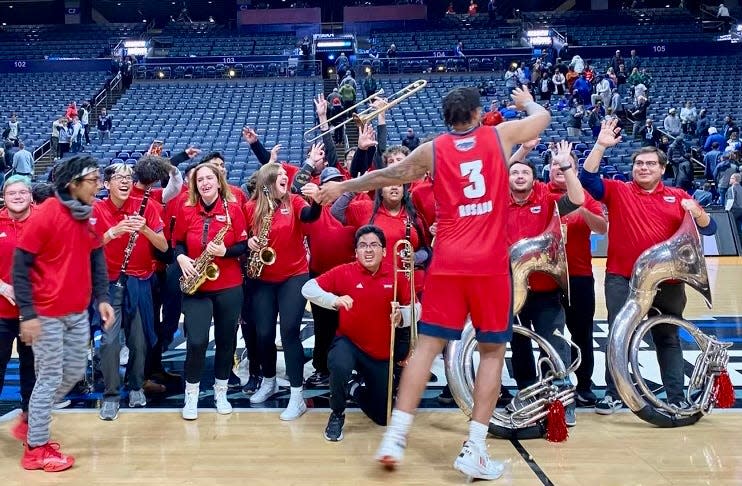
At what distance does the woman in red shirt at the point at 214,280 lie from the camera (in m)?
4.44

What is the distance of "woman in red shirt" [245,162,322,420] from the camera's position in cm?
458

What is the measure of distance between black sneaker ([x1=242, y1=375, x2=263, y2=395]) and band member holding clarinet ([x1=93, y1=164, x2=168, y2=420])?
2.28ft

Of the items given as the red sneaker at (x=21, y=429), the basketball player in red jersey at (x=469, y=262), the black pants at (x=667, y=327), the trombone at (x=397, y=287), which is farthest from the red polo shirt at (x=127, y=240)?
the black pants at (x=667, y=327)

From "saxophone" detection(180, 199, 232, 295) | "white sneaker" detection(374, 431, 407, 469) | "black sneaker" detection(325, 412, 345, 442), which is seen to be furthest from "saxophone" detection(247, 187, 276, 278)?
"white sneaker" detection(374, 431, 407, 469)

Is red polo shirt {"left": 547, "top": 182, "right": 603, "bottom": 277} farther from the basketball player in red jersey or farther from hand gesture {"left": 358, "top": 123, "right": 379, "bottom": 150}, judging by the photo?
the basketball player in red jersey

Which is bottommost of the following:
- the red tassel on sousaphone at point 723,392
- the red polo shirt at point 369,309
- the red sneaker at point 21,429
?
the red sneaker at point 21,429

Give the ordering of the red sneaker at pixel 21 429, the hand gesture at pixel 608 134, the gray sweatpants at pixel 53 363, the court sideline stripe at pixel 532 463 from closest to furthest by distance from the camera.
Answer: the court sideline stripe at pixel 532 463
the gray sweatpants at pixel 53 363
the red sneaker at pixel 21 429
the hand gesture at pixel 608 134

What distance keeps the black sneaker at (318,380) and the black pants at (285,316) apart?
0.61 meters

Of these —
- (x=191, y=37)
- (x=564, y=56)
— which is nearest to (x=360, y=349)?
(x=564, y=56)

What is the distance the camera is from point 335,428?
411 cm

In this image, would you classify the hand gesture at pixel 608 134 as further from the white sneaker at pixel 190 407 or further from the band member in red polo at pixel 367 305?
the white sneaker at pixel 190 407

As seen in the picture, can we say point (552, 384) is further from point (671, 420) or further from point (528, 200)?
point (528, 200)

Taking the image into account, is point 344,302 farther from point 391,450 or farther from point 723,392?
point 723,392

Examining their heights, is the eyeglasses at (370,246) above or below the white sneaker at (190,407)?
above
